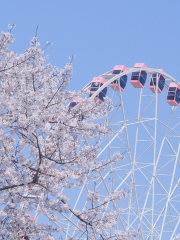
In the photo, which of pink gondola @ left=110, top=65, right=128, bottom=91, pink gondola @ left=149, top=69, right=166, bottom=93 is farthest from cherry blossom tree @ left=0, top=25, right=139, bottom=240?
pink gondola @ left=149, top=69, right=166, bottom=93

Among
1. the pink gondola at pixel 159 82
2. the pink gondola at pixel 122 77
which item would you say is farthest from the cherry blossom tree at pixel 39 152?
the pink gondola at pixel 159 82

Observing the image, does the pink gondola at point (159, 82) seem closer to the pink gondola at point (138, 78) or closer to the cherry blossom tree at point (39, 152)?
the pink gondola at point (138, 78)

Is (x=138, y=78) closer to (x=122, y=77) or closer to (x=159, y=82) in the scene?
(x=122, y=77)

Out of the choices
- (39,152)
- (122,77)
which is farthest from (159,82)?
(39,152)

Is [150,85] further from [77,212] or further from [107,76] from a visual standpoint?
[77,212]

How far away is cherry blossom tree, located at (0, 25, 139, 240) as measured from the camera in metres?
8.98

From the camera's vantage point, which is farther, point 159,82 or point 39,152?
point 159,82

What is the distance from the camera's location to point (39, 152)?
900cm

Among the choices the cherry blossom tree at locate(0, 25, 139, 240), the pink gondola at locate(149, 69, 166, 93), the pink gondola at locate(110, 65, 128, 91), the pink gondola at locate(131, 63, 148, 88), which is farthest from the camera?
the pink gondola at locate(149, 69, 166, 93)

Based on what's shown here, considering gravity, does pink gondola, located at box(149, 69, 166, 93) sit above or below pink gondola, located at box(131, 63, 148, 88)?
above

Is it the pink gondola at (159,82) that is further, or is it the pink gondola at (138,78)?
the pink gondola at (159,82)

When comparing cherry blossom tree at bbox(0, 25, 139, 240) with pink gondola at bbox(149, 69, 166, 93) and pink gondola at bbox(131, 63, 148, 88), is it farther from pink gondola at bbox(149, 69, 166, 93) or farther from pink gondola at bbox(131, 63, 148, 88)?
pink gondola at bbox(149, 69, 166, 93)

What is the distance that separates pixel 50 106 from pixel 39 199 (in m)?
1.94

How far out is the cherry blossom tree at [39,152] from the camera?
29.5ft
